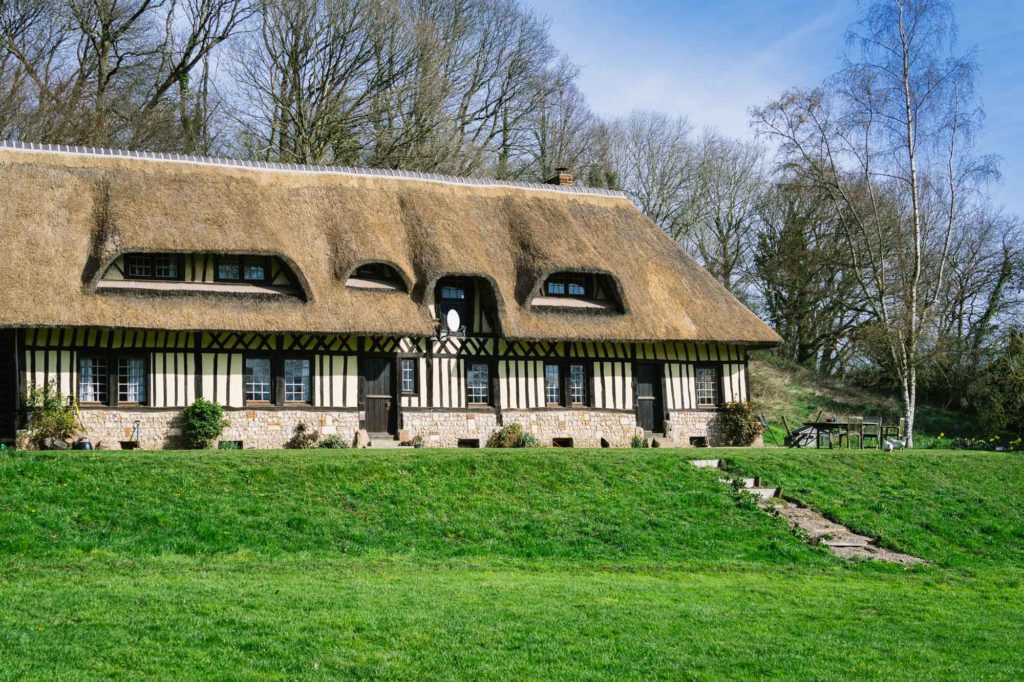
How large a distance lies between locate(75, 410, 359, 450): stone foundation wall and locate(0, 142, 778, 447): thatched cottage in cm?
4

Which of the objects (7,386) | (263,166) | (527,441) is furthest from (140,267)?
(527,441)

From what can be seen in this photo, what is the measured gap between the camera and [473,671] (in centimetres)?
937

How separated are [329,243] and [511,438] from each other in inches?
222

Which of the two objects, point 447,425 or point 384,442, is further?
point 447,425

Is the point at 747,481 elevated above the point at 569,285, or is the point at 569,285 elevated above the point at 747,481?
the point at 569,285

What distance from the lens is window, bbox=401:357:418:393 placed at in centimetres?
2409

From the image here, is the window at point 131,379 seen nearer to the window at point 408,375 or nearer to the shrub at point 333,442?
the shrub at point 333,442

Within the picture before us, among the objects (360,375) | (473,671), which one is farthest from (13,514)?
(360,375)

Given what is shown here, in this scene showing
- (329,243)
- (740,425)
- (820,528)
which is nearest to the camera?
(820,528)

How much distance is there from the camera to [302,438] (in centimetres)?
2267

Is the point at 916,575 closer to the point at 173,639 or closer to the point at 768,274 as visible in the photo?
the point at 173,639

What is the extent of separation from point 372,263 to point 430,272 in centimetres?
122

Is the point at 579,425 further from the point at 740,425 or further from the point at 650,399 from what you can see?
the point at 740,425

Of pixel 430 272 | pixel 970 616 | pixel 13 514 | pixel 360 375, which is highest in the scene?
pixel 430 272
